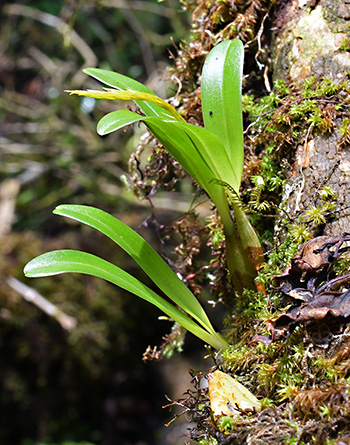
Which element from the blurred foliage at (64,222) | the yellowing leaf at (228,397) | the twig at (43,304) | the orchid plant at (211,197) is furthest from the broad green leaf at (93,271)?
the twig at (43,304)

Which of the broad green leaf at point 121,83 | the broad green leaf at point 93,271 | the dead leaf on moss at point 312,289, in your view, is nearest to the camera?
the dead leaf on moss at point 312,289

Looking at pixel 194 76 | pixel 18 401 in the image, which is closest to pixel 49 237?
pixel 18 401

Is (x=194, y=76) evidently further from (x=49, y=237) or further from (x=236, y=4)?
(x=49, y=237)

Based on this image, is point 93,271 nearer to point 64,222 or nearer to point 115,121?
point 115,121

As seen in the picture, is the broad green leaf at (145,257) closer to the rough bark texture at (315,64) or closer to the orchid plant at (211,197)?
the orchid plant at (211,197)

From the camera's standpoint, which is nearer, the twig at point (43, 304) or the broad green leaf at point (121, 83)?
the broad green leaf at point (121, 83)

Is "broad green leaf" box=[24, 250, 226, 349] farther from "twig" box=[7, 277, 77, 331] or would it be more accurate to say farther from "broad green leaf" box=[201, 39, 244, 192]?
"twig" box=[7, 277, 77, 331]

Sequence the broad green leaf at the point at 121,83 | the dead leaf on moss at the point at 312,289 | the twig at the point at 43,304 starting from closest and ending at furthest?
the dead leaf on moss at the point at 312,289
the broad green leaf at the point at 121,83
the twig at the point at 43,304

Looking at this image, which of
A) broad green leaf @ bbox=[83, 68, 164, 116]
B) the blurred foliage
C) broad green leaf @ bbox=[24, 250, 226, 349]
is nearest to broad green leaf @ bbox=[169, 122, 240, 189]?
broad green leaf @ bbox=[83, 68, 164, 116]
